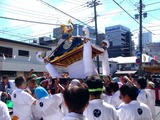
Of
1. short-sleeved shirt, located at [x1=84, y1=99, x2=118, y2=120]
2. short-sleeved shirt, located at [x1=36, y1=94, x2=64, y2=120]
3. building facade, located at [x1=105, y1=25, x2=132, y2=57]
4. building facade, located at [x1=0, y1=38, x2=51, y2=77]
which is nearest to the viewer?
short-sleeved shirt, located at [x1=84, y1=99, x2=118, y2=120]

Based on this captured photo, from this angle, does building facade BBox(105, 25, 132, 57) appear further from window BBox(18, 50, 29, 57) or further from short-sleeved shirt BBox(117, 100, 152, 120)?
short-sleeved shirt BBox(117, 100, 152, 120)

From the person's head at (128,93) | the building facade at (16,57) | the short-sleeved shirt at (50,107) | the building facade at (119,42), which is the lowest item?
the short-sleeved shirt at (50,107)

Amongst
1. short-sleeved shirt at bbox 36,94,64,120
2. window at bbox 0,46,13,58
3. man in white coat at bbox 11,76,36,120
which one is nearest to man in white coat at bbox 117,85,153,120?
short-sleeved shirt at bbox 36,94,64,120

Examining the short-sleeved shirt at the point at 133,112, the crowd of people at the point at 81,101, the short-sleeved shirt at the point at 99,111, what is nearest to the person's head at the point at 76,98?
the crowd of people at the point at 81,101

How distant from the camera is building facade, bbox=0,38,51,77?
23.6 metres

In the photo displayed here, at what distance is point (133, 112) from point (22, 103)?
2.48 m

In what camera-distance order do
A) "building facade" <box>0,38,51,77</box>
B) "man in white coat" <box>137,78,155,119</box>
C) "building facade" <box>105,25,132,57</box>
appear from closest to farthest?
"man in white coat" <box>137,78,155,119</box>, "building facade" <box>0,38,51,77</box>, "building facade" <box>105,25,132,57</box>

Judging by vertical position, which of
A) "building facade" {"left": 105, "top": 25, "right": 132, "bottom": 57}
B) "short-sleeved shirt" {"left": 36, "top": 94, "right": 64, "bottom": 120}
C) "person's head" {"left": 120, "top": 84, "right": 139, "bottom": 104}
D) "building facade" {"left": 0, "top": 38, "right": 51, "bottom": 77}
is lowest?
"short-sleeved shirt" {"left": 36, "top": 94, "right": 64, "bottom": 120}

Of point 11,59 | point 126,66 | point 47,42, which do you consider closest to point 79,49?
point 11,59

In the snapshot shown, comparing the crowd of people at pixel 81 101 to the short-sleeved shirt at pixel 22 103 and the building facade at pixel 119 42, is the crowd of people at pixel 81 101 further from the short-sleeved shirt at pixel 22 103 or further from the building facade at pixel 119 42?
the building facade at pixel 119 42

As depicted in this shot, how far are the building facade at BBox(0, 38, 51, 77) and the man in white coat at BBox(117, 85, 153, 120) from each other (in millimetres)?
21222

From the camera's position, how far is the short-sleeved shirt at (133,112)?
134 inches

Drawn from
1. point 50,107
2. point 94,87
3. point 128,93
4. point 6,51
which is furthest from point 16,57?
point 94,87

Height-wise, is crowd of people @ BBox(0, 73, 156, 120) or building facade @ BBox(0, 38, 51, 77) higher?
building facade @ BBox(0, 38, 51, 77)
